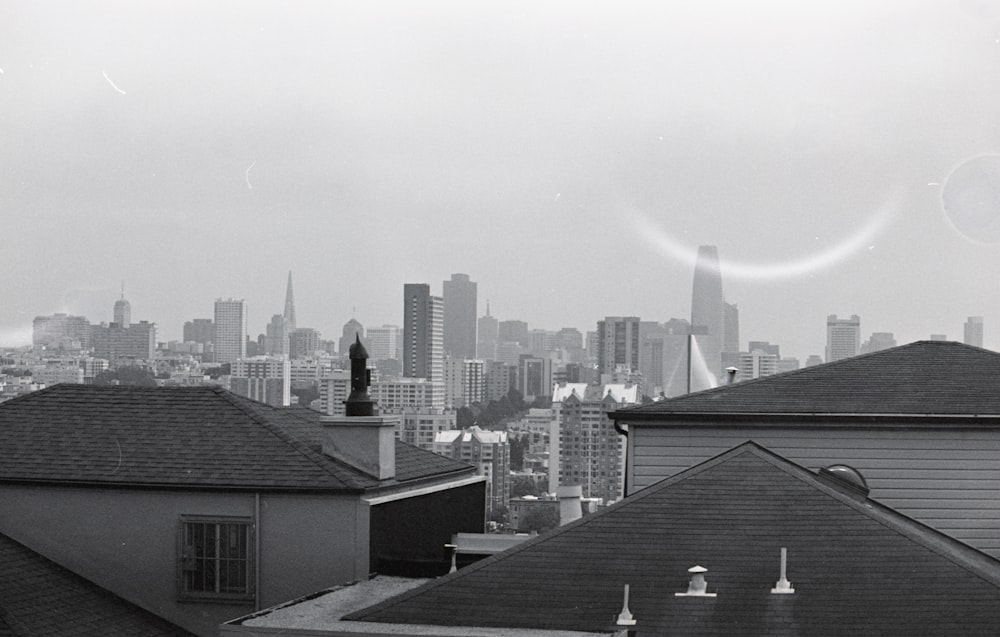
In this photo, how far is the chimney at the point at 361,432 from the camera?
17.6 metres

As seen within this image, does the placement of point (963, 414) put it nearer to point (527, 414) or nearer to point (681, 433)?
point (681, 433)

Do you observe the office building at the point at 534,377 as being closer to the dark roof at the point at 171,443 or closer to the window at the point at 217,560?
the dark roof at the point at 171,443

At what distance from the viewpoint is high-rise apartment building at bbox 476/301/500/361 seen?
118125 millimetres

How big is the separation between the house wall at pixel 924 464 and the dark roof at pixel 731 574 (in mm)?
3615

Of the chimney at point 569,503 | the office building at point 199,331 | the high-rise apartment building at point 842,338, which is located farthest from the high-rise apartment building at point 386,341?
the chimney at point 569,503

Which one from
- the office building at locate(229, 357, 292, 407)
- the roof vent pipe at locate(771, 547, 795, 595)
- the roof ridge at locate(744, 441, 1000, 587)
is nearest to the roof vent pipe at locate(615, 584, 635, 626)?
the roof vent pipe at locate(771, 547, 795, 595)

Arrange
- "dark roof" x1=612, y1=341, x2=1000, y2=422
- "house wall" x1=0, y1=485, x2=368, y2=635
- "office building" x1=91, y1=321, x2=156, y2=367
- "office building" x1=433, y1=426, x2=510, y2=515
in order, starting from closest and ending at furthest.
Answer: "house wall" x1=0, y1=485, x2=368, y2=635, "dark roof" x1=612, y1=341, x2=1000, y2=422, "office building" x1=91, y1=321, x2=156, y2=367, "office building" x1=433, y1=426, x2=510, y2=515

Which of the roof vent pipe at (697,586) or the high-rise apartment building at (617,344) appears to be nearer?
the roof vent pipe at (697,586)

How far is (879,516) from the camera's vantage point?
1380cm

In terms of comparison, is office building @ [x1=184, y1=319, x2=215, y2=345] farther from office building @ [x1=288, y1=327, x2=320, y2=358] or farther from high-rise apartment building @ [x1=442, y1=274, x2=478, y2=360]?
high-rise apartment building @ [x1=442, y1=274, x2=478, y2=360]

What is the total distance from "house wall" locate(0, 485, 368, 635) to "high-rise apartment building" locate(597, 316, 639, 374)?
232ft

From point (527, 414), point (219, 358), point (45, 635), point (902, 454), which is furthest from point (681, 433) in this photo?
point (527, 414)

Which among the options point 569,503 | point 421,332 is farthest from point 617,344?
point 569,503

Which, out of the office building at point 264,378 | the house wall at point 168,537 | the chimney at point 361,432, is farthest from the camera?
the office building at point 264,378
